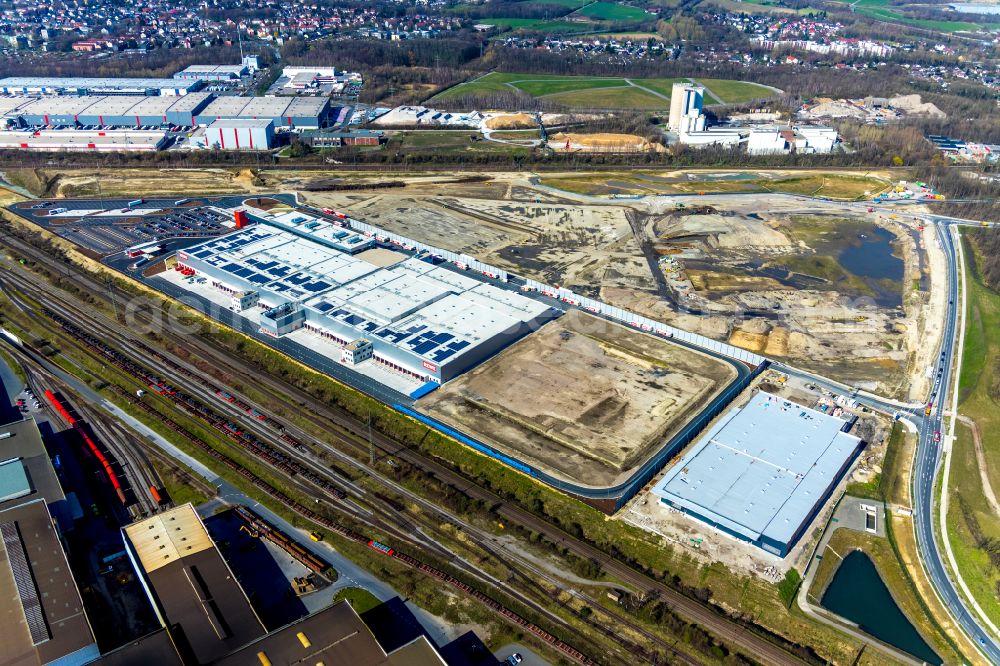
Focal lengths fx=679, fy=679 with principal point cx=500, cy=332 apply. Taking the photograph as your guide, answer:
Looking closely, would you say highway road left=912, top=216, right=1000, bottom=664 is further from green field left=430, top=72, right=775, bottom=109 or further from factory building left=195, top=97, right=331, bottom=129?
factory building left=195, top=97, right=331, bottom=129

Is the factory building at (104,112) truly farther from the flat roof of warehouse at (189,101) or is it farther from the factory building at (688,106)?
the factory building at (688,106)

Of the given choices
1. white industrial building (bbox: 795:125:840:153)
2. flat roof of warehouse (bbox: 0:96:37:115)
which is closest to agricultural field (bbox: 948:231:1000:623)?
white industrial building (bbox: 795:125:840:153)

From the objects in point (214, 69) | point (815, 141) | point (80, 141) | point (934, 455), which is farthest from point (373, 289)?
point (214, 69)

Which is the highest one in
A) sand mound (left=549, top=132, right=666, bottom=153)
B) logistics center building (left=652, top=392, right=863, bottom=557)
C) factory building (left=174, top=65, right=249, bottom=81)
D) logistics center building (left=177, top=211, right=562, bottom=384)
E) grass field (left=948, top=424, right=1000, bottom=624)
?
factory building (left=174, top=65, right=249, bottom=81)

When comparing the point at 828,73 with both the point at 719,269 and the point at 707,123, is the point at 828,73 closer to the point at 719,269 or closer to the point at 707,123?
the point at 707,123

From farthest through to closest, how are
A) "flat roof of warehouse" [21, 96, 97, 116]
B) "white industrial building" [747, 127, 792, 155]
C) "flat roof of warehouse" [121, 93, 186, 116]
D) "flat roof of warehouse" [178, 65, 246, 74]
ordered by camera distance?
1. "flat roof of warehouse" [178, 65, 246, 74]
2. "flat roof of warehouse" [121, 93, 186, 116]
3. "flat roof of warehouse" [21, 96, 97, 116]
4. "white industrial building" [747, 127, 792, 155]

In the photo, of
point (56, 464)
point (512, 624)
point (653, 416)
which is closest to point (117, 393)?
point (56, 464)

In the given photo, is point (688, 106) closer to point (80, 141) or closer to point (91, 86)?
point (80, 141)
